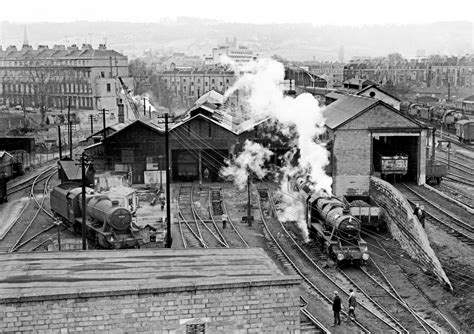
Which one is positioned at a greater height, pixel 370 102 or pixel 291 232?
pixel 370 102

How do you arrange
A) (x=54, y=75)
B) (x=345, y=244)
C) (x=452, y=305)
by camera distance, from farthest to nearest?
(x=54, y=75) < (x=345, y=244) < (x=452, y=305)

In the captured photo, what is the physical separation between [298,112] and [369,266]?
18.1 m

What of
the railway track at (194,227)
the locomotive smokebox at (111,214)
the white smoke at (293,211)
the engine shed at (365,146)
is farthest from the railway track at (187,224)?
the engine shed at (365,146)

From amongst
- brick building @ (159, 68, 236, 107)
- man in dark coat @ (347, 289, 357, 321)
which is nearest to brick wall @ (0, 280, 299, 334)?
man in dark coat @ (347, 289, 357, 321)

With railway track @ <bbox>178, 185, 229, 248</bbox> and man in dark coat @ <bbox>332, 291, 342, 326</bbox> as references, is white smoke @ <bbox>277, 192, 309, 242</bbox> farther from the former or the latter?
man in dark coat @ <bbox>332, 291, 342, 326</bbox>

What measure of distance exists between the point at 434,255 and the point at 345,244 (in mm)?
3399

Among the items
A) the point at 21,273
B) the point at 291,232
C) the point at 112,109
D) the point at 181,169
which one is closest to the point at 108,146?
the point at 181,169

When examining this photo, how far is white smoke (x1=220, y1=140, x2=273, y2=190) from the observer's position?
41.7 m

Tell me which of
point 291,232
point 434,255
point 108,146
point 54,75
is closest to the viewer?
point 434,255

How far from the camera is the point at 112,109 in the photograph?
83062mm

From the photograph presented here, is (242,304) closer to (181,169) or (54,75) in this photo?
(181,169)

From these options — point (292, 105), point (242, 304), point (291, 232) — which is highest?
point (292, 105)

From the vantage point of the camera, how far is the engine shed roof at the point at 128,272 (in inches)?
532

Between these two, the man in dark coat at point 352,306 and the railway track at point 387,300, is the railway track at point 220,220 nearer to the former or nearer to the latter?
the railway track at point 387,300
